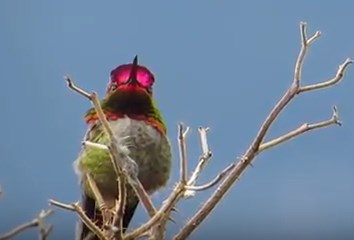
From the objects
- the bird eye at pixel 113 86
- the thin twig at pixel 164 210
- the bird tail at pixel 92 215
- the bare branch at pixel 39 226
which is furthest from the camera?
the bird eye at pixel 113 86

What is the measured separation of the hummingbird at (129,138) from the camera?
698mm

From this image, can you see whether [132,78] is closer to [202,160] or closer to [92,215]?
[92,215]

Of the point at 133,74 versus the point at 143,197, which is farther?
the point at 133,74

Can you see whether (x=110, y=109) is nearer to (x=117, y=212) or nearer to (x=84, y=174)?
(x=84, y=174)

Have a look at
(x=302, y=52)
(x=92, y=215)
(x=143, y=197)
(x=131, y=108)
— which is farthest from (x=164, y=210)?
(x=131, y=108)

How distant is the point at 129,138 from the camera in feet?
2.44

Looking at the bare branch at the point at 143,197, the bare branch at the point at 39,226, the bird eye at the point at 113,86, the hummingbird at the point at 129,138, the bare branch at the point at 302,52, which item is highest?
the bird eye at the point at 113,86

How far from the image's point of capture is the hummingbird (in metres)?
0.70

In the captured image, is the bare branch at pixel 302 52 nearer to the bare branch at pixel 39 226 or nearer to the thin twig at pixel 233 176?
the thin twig at pixel 233 176

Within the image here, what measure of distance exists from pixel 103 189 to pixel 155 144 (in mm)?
122

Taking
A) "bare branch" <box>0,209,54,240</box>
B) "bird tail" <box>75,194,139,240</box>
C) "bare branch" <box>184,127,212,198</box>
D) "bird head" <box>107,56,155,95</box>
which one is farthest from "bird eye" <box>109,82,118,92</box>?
"bare branch" <box>0,209,54,240</box>

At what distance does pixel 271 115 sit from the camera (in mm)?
379

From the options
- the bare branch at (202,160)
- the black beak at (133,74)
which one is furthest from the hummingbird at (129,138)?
the bare branch at (202,160)

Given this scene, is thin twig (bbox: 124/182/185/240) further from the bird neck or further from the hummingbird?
the bird neck
